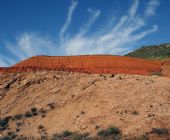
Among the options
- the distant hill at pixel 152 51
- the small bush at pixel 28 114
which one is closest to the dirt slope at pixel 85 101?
the small bush at pixel 28 114

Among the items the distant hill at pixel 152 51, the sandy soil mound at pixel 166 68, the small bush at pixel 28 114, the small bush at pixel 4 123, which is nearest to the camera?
the small bush at pixel 4 123

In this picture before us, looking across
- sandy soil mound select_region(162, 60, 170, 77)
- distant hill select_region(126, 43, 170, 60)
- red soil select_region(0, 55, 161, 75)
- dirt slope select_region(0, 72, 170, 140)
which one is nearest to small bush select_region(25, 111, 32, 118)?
dirt slope select_region(0, 72, 170, 140)

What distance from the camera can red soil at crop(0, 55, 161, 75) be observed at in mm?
44344

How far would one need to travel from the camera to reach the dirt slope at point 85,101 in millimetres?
34500

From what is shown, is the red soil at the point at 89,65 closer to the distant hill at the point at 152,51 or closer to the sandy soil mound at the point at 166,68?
the sandy soil mound at the point at 166,68

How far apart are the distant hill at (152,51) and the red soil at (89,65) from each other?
23.4m

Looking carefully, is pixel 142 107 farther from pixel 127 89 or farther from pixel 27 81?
pixel 27 81

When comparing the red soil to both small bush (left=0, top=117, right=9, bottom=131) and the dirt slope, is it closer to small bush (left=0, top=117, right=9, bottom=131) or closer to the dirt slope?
the dirt slope

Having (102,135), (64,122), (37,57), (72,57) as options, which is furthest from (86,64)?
(102,135)

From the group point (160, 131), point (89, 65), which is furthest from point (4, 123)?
point (160, 131)

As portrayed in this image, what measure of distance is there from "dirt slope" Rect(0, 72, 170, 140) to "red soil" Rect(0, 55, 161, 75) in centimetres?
177

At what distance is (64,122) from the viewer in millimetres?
35812

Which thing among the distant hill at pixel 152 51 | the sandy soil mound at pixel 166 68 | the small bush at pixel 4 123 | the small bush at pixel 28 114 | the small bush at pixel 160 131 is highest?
the distant hill at pixel 152 51

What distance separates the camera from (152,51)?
245 ft
